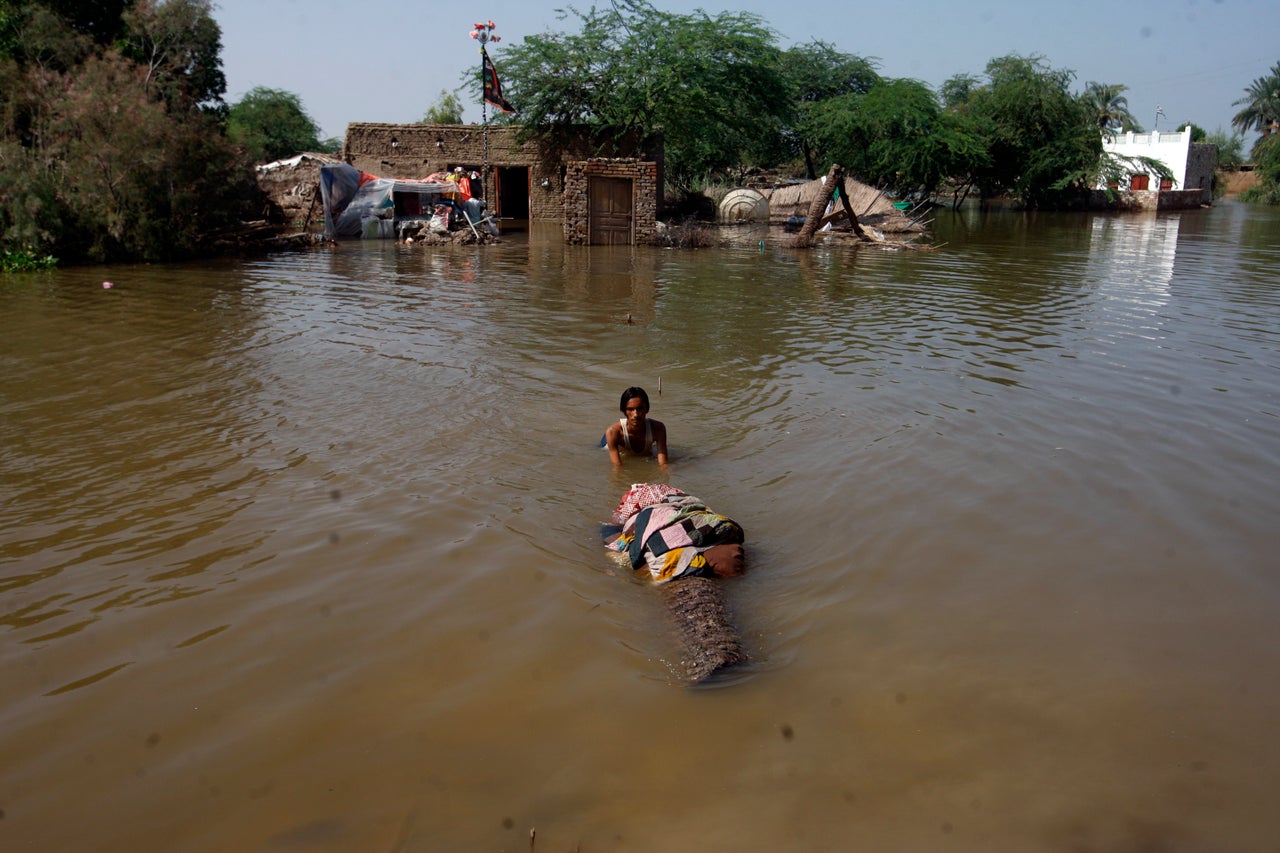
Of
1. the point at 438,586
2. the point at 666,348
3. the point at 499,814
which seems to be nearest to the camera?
the point at 499,814

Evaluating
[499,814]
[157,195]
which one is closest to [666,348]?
[499,814]

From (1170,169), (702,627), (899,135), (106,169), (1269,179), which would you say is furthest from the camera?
(1269,179)

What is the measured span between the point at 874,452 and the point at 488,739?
452 cm

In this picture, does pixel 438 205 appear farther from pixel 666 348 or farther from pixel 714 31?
pixel 666 348

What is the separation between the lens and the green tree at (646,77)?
27984 millimetres

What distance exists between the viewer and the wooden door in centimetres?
2303

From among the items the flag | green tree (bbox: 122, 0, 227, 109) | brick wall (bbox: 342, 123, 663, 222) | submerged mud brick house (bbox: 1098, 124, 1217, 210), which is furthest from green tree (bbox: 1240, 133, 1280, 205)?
green tree (bbox: 122, 0, 227, 109)

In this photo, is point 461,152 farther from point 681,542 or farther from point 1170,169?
point 1170,169

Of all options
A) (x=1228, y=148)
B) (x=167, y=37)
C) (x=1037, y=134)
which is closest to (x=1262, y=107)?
(x=1228, y=148)

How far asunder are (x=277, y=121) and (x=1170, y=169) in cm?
4989

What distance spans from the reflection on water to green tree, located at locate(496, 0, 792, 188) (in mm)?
19559

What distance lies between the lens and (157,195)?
59.6 feet

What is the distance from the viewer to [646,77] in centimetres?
2811

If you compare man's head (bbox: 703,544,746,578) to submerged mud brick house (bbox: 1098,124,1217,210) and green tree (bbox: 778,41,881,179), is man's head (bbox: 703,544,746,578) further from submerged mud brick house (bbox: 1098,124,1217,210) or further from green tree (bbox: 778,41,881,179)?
submerged mud brick house (bbox: 1098,124,1217,210)
